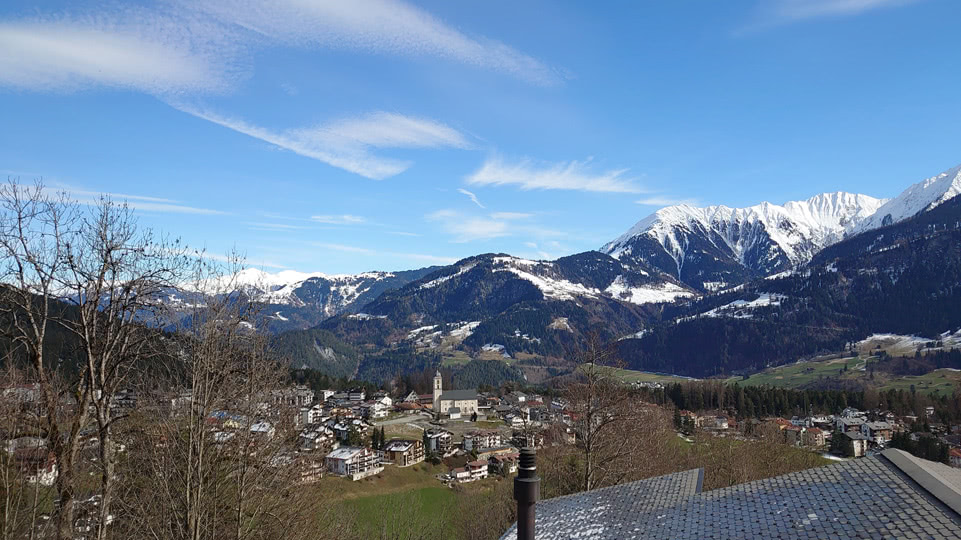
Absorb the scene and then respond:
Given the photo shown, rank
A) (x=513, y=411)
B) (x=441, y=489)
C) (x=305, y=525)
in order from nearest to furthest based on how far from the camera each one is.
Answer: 1. (x=305, y=525)
2. (x=441, y=489)
3. (x=513, y=411)

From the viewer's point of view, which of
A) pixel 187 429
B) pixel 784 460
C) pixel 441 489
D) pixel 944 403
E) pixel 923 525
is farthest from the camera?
pixel 944 403

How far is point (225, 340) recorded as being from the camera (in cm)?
1486

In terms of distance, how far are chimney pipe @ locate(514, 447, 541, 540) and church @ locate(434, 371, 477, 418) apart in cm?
13710

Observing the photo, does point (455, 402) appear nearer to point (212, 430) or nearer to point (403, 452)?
point (403, 452)

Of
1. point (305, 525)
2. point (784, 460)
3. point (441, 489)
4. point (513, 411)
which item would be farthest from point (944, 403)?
point (305, 525)

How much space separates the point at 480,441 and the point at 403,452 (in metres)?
18.7

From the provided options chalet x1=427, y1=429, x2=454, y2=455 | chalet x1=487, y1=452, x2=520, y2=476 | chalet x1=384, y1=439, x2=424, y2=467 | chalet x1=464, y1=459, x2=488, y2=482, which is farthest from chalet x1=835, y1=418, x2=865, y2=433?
chalet x1=384, y1=439, x2=424, y2=467

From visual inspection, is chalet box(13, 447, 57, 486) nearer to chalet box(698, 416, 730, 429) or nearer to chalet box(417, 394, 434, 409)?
chalet box(698, 416, 730, 429)

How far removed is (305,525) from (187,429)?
24.6 ft

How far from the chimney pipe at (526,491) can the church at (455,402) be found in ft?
450

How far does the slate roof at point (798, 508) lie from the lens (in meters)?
8.65

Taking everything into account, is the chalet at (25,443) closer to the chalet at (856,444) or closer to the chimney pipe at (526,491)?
the chimney pipe at (526,491)

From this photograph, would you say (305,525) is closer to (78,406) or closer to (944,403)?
(78,406)

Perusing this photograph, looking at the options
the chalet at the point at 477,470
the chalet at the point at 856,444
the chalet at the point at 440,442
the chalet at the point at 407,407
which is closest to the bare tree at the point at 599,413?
the chalet at the point at 477,470
